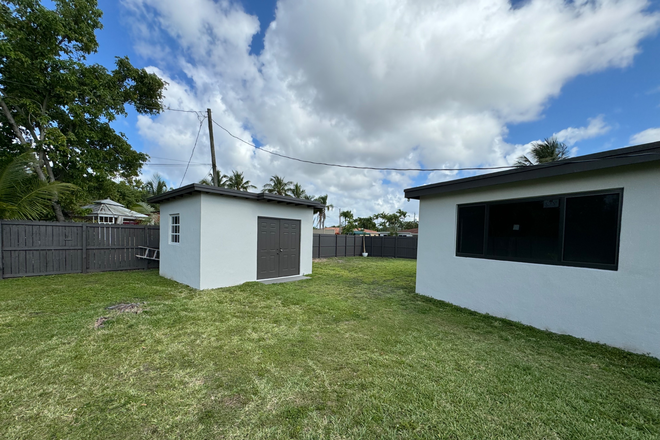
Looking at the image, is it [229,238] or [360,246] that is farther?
[360,246]

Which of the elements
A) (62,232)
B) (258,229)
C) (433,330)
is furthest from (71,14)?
(433,330)

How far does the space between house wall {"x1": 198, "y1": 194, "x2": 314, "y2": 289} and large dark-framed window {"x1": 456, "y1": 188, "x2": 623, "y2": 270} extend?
4997 millimetres

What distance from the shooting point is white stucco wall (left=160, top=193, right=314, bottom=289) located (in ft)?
19.0

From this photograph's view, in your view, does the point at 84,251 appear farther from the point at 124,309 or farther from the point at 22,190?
the point at 124,309

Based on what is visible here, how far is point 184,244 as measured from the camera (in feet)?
20.8

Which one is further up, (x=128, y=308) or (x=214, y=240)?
(x=214, y=240)

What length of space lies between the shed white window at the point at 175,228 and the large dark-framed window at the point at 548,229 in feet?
23.2

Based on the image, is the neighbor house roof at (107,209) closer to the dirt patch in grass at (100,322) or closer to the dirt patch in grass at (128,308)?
the dirt patch in grass at (128,308)

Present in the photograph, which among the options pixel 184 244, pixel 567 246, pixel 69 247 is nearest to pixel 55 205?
pixel 69 247

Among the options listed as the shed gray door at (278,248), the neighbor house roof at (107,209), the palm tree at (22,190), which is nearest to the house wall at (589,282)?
the shed gray door at (278,248)

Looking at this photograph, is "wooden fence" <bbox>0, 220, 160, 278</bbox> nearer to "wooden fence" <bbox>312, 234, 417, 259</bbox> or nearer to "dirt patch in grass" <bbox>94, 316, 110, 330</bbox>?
"dirt patch in grass" <bbox>94, 316, 110, 330</bbox>

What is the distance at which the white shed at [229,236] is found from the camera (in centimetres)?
584

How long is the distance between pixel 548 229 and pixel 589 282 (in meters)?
0.85

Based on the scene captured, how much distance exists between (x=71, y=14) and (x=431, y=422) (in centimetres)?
1454
